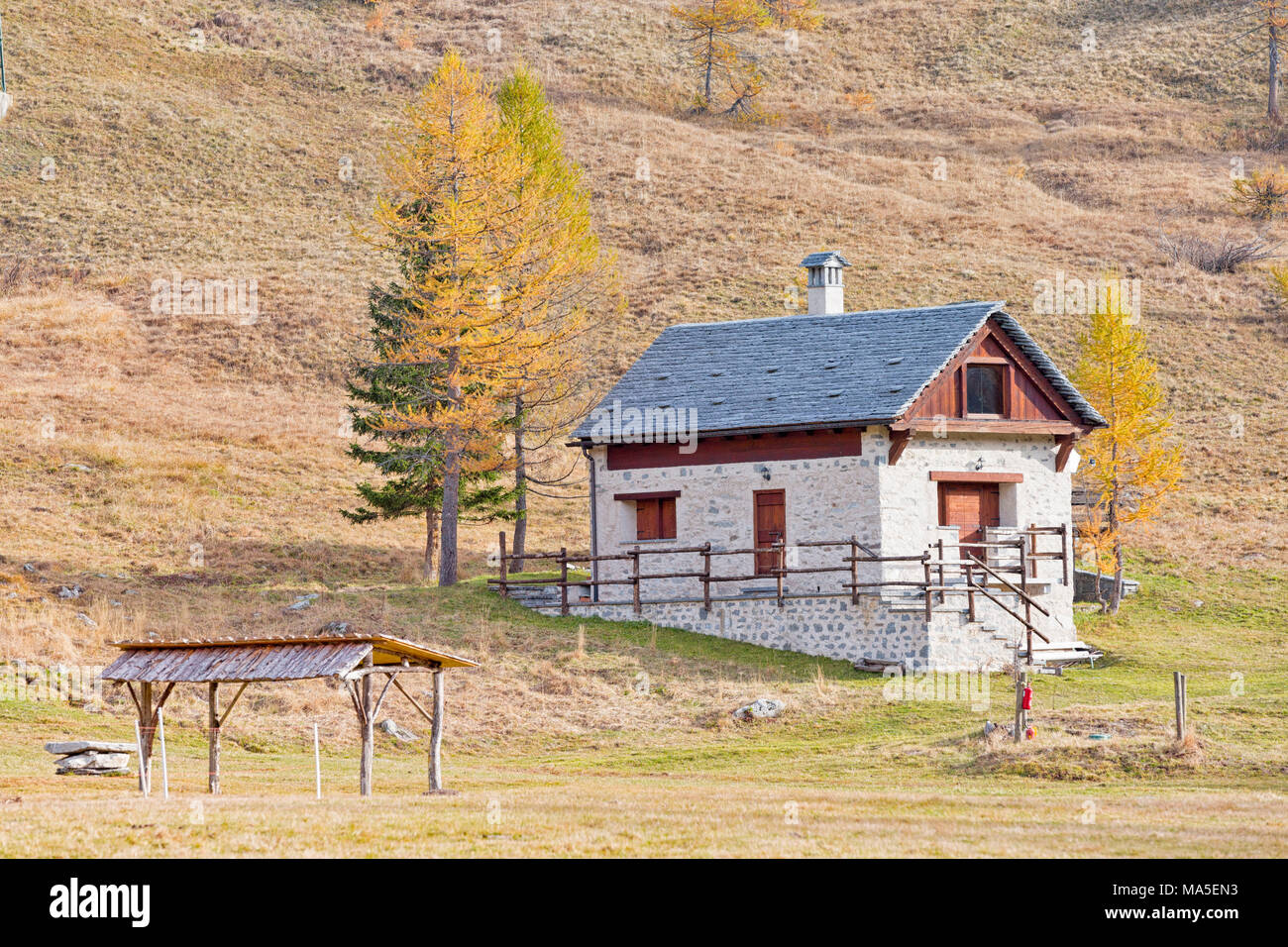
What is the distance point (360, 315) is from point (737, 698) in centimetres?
3434

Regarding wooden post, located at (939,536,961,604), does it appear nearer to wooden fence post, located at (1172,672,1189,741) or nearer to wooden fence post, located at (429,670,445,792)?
wooden fence post, located at (1172,672,1189,741)

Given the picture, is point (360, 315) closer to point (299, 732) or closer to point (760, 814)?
point (299, 732)

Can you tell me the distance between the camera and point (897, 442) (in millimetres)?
32938

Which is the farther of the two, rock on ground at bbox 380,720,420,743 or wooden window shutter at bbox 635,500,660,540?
wooden window shutter at bbox 635,500,660,540

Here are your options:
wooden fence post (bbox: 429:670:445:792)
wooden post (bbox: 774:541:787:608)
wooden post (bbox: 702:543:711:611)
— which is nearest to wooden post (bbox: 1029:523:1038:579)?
wooden post (bbox: 774:541:787:608)

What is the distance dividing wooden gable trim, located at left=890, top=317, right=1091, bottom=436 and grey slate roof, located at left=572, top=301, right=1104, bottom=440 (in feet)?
0.56

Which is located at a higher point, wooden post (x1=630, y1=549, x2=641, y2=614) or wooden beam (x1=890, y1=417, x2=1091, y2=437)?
wooden beam (x1=890, y1=417, x2=1091, y2=437)

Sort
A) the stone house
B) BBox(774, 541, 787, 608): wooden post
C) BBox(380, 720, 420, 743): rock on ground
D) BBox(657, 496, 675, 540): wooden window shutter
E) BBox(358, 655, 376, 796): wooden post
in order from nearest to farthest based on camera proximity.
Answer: BBox(358, 655, 376, 796): wooden post → BBox(380, 720, 420, 743): rock on ground → the stone house → BBox(774, 541, 787, 608): wooden post → BBox(657, 496, 675, 540): wooden window shutter

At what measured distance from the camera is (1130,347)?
39.5m

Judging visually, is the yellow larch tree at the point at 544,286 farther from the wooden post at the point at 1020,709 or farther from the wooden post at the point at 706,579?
the wooden post at the point at 1020,709

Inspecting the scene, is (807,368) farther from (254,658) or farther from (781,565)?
(254,658)

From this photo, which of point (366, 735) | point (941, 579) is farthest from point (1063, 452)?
point (366, 735)

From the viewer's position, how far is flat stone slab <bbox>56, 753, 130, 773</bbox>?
23156 millimetres
